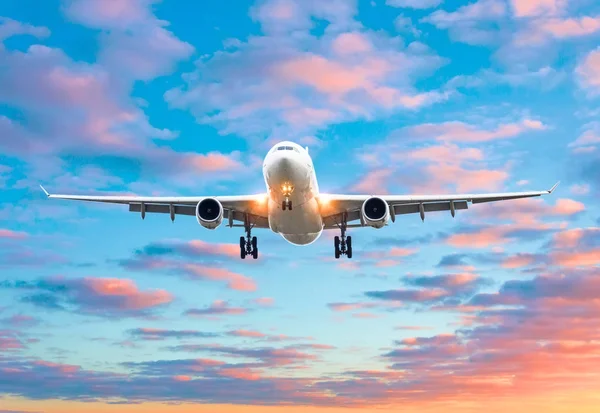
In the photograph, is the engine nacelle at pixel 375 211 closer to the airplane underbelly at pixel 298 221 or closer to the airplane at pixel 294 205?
the airplane at pixel 294 205

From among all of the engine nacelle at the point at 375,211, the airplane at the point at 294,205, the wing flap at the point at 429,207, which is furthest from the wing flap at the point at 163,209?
the wing flap at the point at 429,207

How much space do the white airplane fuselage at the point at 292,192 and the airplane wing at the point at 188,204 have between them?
1.96m

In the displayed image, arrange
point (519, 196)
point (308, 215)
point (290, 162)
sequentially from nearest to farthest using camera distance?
1. point (290, 162)
2. point (308, 215)
3. point (519, 196)

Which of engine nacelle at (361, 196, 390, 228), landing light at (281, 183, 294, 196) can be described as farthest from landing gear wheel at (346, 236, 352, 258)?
landing light at (281, 183, 294, 196)

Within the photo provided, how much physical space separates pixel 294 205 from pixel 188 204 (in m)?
8.26

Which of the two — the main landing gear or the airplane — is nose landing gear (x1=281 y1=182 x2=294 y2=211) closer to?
the airplane

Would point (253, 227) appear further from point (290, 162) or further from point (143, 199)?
point (290, 162)

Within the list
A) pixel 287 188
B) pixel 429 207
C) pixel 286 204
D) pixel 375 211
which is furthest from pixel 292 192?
pixel 429 207

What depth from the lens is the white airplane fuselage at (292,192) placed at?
133 feet

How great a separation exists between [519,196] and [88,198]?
2463 centimetres

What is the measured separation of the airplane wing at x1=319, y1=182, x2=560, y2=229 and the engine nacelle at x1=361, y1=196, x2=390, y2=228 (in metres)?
0.53

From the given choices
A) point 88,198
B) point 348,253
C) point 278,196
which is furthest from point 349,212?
point 88,198

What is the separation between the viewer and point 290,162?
4022 centimetres

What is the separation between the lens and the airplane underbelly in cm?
4372
